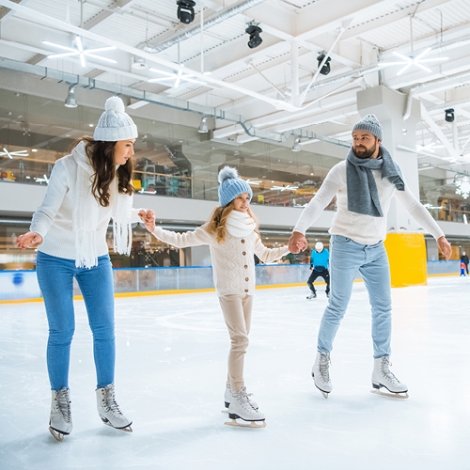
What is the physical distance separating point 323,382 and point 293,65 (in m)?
9.20

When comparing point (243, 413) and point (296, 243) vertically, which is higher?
point (296, 243)

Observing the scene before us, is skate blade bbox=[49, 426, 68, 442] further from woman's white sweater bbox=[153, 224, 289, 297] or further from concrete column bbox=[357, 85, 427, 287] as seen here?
concrete column bbox=[357, 85, 427, 287]

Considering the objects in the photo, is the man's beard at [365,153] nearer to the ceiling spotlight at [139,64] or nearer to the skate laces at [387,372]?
the skate laces at [387,372]

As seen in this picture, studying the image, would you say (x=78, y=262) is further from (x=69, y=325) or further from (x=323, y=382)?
(x=323, y=382)

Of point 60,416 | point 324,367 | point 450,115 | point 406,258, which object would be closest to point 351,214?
point 324,367

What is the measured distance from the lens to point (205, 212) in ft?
60.3

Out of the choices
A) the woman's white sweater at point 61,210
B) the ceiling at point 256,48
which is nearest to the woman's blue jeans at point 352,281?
the woman's white sweater at point 61,210

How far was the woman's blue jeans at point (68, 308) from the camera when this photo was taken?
6.87ft

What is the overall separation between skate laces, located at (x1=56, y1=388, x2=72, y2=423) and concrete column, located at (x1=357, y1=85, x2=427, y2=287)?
40.8 feet

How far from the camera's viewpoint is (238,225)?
7.70 feet

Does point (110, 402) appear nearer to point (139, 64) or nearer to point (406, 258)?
point (139, 64)

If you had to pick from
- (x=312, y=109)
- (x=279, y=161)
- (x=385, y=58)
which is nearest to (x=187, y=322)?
(x=385, y=58)

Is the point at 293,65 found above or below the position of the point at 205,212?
above

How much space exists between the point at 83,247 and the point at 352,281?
1345 mm
